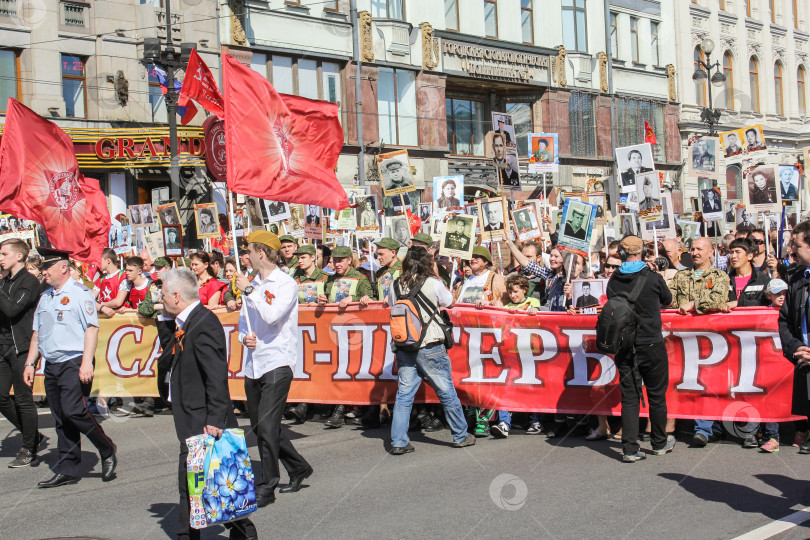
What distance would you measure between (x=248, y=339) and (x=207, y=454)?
1.39m

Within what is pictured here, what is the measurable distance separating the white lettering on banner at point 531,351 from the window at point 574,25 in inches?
1226

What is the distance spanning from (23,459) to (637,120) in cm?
3641

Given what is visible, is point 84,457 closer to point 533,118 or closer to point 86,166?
point 86,166

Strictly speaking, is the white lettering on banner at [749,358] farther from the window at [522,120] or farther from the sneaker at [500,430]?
the window at [522,120]

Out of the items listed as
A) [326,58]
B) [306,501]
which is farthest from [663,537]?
[326,58]

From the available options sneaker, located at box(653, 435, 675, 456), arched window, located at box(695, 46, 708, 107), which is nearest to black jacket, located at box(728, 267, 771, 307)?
sneaker, located at box(653, 435, 675, 456)

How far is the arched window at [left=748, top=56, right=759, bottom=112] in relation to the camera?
45494 millimetres

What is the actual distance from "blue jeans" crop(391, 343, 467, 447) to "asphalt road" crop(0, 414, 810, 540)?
0.72 ft

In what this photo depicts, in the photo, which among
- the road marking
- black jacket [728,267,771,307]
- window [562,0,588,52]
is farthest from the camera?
window [562,0,588,52]

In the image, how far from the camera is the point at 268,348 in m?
6.54

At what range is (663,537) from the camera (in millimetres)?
5457

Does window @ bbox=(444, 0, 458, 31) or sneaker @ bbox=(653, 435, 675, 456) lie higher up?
window @ bbox=(444, 0, 458, 31)

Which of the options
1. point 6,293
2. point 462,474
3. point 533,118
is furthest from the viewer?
point 533,118

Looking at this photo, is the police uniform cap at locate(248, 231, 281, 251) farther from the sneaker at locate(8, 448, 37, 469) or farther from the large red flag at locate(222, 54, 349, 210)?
the sneaker at locate(8, 448, 37, 469)
